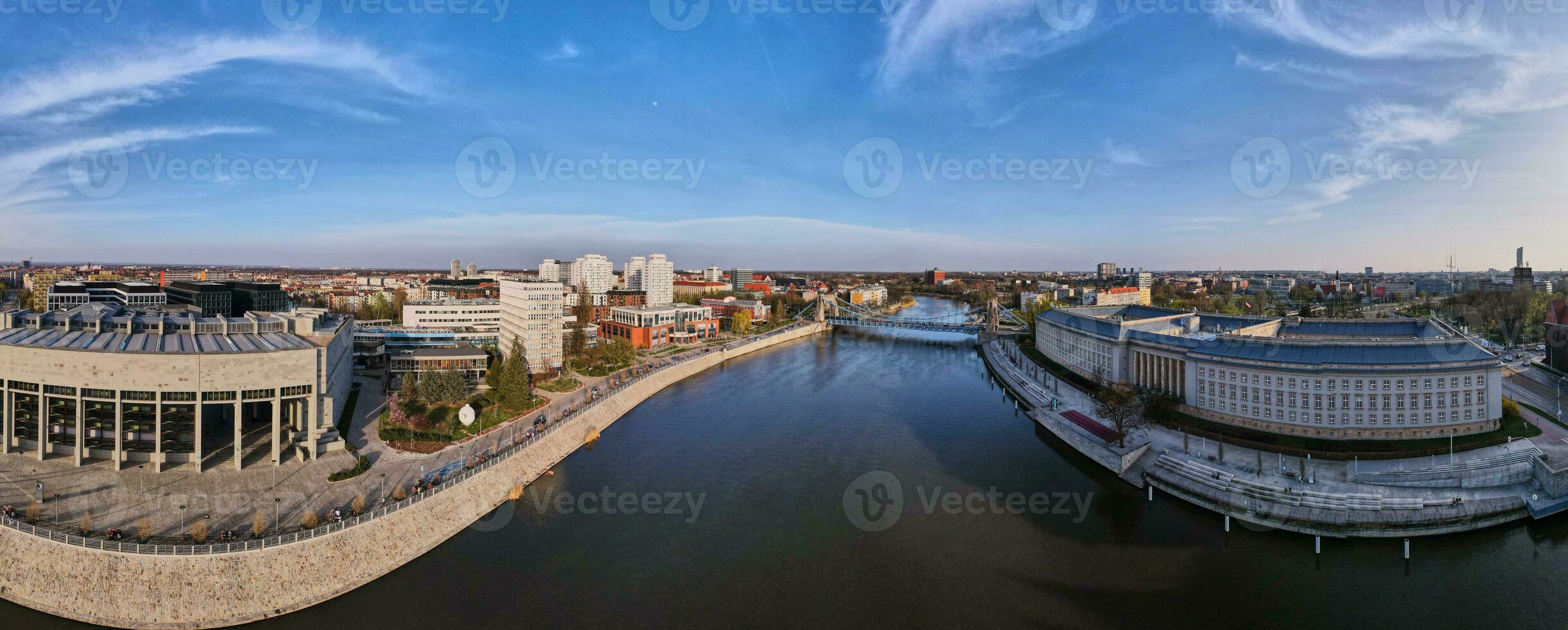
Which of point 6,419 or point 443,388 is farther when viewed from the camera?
point 443,388

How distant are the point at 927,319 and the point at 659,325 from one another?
3735 cm

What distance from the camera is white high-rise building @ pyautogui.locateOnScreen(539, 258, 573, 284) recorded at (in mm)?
92625

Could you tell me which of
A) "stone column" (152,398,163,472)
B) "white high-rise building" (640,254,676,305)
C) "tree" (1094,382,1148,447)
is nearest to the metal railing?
"stone column" (152,398,163,472)

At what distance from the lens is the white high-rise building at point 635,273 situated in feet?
273

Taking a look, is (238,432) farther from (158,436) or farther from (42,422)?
(42,422)

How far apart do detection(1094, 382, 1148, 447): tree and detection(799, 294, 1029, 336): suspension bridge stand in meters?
29.0

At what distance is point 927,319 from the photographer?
7381 centimetres

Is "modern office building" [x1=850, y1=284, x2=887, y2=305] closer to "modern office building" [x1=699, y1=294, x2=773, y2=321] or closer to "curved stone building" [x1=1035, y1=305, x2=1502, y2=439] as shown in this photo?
"modern office building" [x1=699, y1=294, x2=773, y2=321]

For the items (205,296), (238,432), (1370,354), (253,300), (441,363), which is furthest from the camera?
(253,300)

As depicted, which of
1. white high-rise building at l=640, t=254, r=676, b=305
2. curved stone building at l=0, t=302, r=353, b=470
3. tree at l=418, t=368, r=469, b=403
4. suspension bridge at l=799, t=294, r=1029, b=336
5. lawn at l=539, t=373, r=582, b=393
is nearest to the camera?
curved stone building at l=0, t=302, r=353, b=470

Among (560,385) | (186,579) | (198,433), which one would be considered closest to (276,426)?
(198,433)

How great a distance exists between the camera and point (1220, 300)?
224 feet

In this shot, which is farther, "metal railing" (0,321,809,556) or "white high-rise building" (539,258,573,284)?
"white high-rise building" (539,258,573,284)

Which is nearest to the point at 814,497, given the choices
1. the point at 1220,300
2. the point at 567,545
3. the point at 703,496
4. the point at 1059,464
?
the point at 703,496
